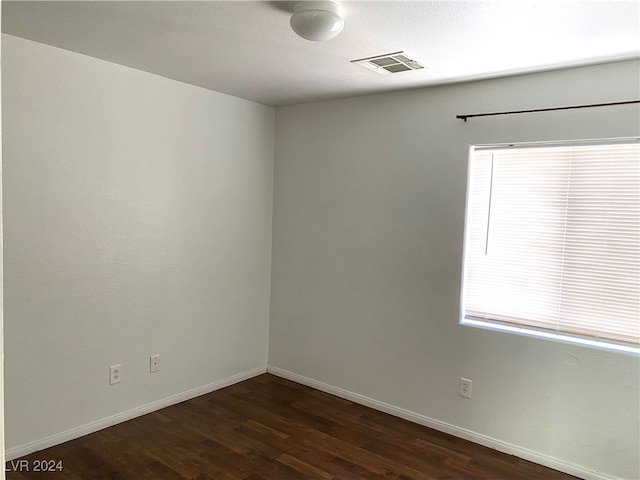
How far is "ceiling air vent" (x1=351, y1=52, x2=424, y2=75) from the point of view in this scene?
257cm

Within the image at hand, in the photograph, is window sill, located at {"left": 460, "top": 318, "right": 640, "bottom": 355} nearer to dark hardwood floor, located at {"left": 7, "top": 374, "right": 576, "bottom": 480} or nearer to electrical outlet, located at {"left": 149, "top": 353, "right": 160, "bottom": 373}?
dark hardwood floor, located at {"left": 7, "top": 374, "right": 576, "bottom": 480}

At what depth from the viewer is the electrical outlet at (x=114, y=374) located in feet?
10.1

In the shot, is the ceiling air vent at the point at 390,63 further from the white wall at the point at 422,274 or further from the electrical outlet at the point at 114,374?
the electrical outlet at the point at 114,374

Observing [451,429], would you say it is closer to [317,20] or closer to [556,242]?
[556,242]

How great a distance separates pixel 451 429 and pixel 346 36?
2.59 meters

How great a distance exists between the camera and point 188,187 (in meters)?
3.46

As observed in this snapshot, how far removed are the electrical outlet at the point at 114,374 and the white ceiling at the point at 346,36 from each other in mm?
1984

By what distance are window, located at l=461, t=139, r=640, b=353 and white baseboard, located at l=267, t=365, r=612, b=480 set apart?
739 millimetres

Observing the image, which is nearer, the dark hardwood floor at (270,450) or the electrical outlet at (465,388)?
the dark hardwood floor at (270,450)

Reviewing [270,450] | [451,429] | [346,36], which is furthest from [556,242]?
[270,450]

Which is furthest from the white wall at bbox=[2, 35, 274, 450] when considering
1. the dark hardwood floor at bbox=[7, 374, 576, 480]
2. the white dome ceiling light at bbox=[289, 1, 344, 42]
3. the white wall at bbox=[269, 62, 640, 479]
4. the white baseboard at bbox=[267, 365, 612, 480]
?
the white dome ceiling light at bbox=[289, 1, 344, 42]

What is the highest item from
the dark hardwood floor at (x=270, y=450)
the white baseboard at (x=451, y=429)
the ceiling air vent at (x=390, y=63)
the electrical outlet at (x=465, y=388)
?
the ceiling air vent at (x=390, y=63)

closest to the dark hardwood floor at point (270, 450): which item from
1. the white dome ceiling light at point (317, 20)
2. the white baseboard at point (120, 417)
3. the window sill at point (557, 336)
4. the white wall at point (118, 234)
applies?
the white baseboard at point (120, 417)

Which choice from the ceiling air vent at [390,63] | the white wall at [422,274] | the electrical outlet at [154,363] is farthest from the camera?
the electrical outlet at [154,363]
